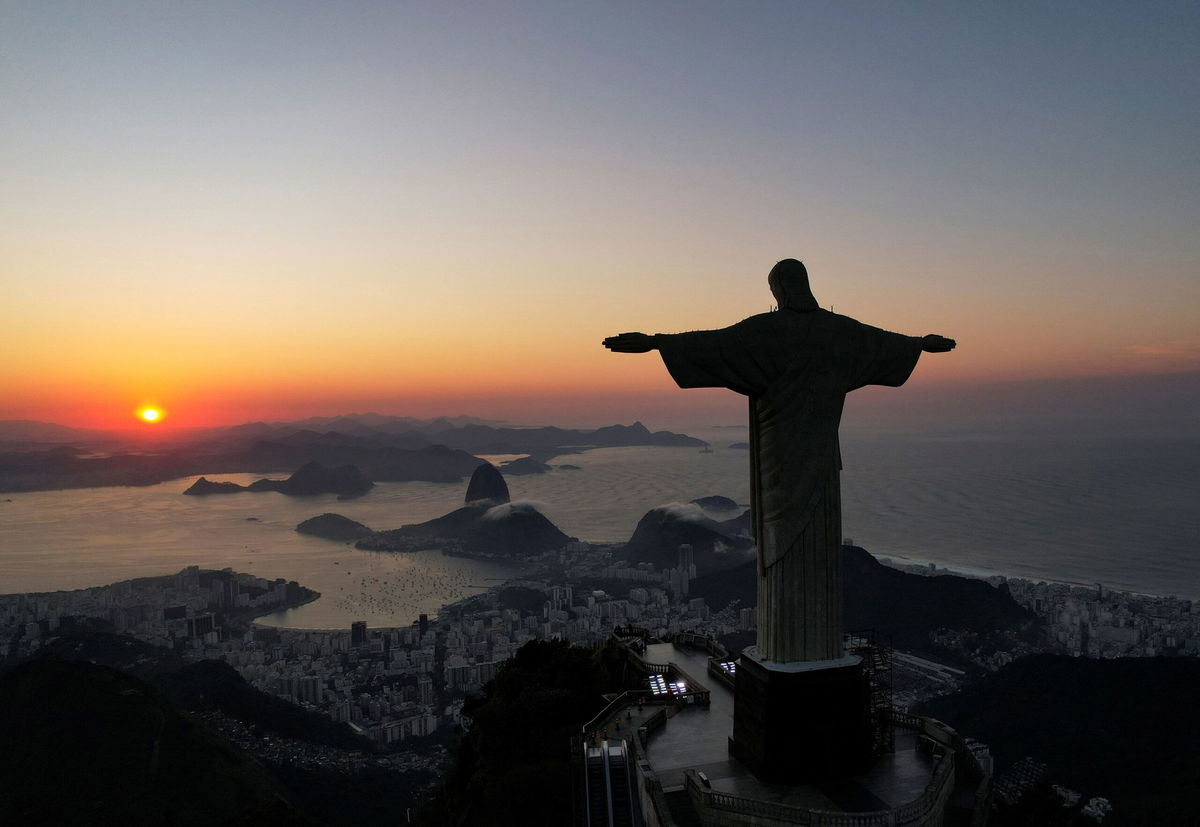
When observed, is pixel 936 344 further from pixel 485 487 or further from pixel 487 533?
pixel 485 487

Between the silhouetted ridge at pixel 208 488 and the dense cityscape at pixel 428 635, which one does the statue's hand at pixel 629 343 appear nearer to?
the dense cityscape at pixel 428 635

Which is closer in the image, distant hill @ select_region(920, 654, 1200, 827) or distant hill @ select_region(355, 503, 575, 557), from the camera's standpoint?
distant hill @ select_region(920, 654, 1200, 827)

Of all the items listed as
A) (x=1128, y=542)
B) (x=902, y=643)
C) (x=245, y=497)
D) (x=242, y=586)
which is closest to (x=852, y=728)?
(x=902, y=643)

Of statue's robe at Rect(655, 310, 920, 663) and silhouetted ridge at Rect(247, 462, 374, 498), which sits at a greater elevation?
statue's robe at Rect(655, 310, 920, 663)

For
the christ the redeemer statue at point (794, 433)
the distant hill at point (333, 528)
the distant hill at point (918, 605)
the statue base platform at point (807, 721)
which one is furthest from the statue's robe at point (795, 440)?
the distant hill at point (333, 528)

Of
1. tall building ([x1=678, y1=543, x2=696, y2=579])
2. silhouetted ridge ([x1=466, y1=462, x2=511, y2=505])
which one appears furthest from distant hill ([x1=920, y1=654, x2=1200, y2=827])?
silhouetted ridge ([x1=466, y1=462, x2=511, y2=505])

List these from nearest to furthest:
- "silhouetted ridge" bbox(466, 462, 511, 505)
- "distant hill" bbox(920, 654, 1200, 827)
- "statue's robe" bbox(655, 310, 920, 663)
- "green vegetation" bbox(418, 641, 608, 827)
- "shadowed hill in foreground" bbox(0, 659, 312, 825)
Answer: "statue's robe" bbox(655, 310, 920, 663) → "green vegetation" bbox(418, 641, 608, 827) → "distant hill" bbox(920, 654, 1200, 827) → "shadowed hill in foreground" bbox(0, 659, 312, 825) → "silhouetted ridge" bbox(466, 462, 511, 505)

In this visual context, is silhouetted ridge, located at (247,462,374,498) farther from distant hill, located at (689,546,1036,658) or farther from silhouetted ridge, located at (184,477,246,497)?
distant hill, located at (689,546,1036,658)

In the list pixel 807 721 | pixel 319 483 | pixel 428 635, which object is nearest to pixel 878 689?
pixel 807 721
